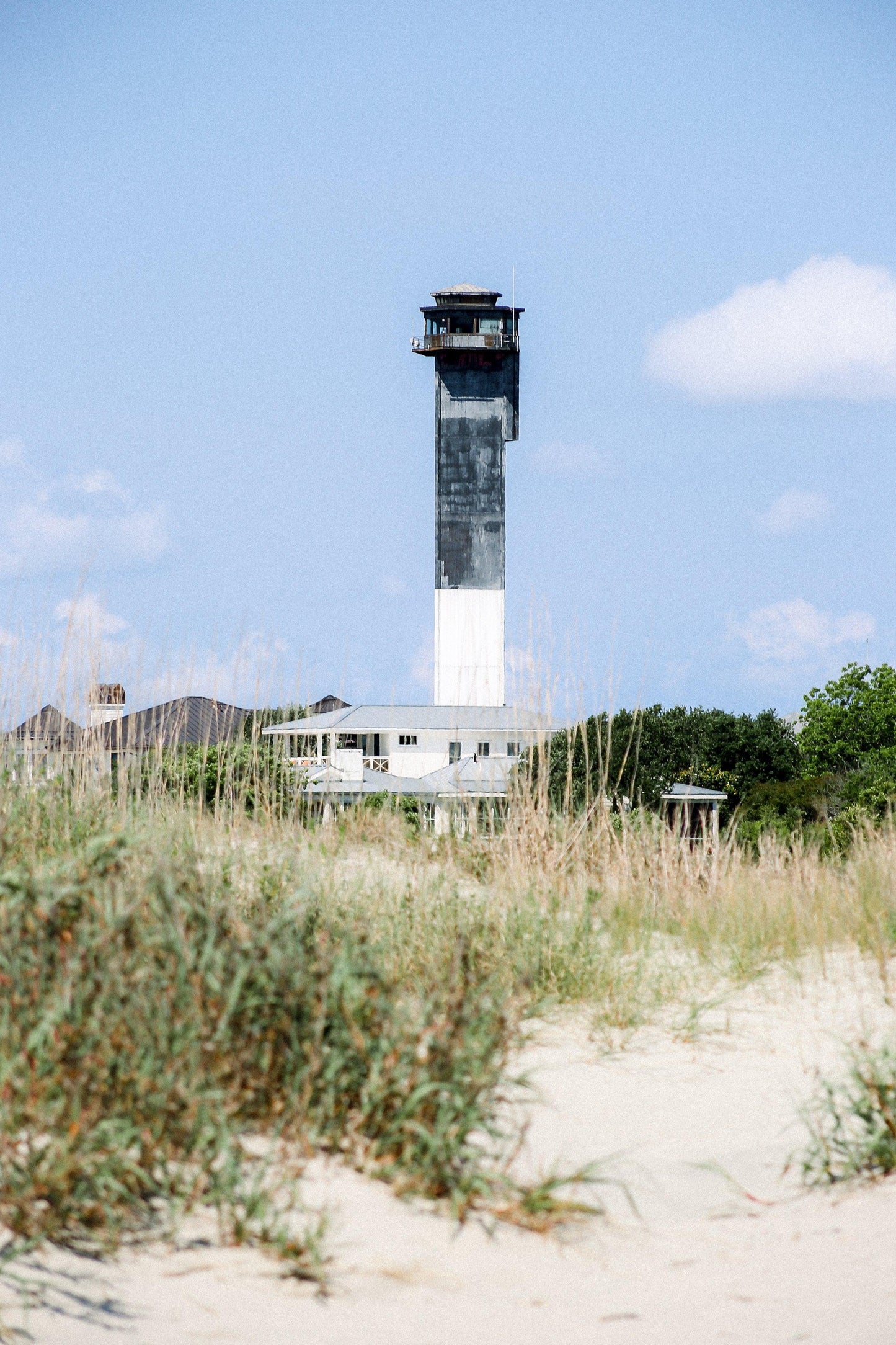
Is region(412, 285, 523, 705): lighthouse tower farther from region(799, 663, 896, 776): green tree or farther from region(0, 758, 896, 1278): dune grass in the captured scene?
region(0, 758, 896, 1278): dune grass

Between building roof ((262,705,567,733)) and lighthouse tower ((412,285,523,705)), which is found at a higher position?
lighthouse tower ((412,285,523,705))

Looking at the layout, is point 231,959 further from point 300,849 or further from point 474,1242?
point 300,849

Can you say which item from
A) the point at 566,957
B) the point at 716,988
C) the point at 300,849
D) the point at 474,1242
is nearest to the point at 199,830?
the point at 300,849

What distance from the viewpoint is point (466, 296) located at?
127 ft

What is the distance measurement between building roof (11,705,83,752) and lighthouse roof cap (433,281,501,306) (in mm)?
34261

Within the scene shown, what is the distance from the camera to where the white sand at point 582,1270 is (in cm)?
235

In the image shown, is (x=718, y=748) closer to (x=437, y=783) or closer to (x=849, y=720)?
(x=849, y=720)

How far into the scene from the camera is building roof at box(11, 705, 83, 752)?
6.50m

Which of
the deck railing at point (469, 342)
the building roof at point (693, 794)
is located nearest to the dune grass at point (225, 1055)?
the building roof at point (693, 794)

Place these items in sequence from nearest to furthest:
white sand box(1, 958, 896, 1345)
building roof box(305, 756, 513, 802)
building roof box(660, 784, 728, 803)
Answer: white sand box(1, 958, 896, 1345) < building roof box(305, 756, 513, 802) < building roof box(660, 784, 728, 803)

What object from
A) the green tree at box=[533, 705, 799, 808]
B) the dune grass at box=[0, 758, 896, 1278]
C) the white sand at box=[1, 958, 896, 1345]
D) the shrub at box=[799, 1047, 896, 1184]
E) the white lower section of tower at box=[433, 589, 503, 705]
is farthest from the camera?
the white lower section of tower at box=[433, 589, 503, 705]

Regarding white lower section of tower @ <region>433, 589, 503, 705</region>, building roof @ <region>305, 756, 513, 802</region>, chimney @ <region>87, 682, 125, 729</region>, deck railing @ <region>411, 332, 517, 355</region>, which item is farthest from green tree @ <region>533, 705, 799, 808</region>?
chimney @ <region>87, 682, 125, 729</region>

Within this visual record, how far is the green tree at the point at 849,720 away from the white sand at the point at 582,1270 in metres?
28.0

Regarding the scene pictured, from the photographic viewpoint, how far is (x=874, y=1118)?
322 centimetres
